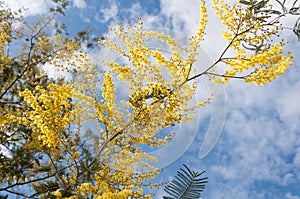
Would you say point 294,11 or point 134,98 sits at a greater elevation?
point 294,11

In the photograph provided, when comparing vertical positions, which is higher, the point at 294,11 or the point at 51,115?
the point at 294,11

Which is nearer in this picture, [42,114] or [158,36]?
[158,36]

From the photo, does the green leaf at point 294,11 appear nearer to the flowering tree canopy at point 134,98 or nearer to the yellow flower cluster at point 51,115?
the flowering tree canopy at point 134,98

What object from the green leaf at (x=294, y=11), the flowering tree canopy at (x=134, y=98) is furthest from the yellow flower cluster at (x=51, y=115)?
the green leaf at (x=294, y=11)

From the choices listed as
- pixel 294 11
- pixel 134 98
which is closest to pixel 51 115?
pixel 134 98

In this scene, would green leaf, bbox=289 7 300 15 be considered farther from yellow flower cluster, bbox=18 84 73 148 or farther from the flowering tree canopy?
yellow flower cluster, bbox=18 84 73 148

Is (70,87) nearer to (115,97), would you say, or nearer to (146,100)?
(115,97)

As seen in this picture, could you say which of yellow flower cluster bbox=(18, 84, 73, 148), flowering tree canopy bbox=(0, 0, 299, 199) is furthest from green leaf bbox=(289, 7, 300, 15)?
yellow flower cluster bbox=(18, 84, 73, 148)

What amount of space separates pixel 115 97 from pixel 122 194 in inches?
38.8

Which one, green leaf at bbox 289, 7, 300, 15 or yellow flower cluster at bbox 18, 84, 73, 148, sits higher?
green leaf at bbox 289, 7, 300, 15

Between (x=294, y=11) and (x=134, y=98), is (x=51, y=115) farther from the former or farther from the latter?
(x=294, y=11)

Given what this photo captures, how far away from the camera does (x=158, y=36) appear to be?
9.46 ft

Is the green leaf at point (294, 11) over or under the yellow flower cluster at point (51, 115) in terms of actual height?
over

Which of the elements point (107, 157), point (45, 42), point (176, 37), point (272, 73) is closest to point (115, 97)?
point (107, 157)
